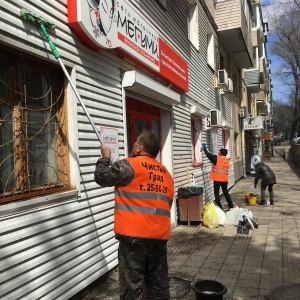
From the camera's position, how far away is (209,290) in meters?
3.63

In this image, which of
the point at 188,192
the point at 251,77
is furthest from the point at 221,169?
the point at 251,77

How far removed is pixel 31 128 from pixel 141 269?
1805 mm

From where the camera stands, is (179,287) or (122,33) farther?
(122,33)

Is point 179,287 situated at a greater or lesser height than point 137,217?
lesser

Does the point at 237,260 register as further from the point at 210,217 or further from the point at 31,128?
the point at 31,128

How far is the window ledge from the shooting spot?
2.96 metres

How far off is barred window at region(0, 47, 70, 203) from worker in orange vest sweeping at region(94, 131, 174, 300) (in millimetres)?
926

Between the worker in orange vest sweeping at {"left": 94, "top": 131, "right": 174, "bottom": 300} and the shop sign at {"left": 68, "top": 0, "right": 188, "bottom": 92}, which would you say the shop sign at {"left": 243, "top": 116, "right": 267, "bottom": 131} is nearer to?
the shop sign at {"left": 68, "top": 0, "right": 188, "bottom": 92}

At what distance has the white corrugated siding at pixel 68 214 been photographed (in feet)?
10.0

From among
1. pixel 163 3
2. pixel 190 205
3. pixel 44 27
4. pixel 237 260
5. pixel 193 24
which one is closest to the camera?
pixel 44 27

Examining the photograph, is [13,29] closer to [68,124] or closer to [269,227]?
[68,124]

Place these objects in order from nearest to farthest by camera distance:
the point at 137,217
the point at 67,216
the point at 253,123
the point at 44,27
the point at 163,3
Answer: the point at 137,217, the point at 44,27, the point at 67,216, the point at 163,3, the point at 253,123

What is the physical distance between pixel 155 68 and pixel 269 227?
426cm

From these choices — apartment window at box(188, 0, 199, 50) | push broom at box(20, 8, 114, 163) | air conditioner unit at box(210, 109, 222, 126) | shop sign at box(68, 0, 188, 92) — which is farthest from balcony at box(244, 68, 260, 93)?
push broom at box(20, 8, 114, 163)
